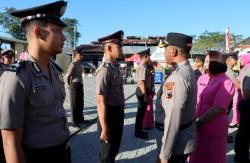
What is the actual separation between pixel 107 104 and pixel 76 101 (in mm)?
4956

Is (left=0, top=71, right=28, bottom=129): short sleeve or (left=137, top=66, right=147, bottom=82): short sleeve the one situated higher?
(left=0, top=71, right=28, bottom=129): short sleeve

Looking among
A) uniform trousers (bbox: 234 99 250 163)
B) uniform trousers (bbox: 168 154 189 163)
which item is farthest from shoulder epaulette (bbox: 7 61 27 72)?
uniform trousers (bbox: 234 99 250 163)

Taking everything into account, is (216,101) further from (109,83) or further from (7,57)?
(7,57)

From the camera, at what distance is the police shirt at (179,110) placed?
3.16 m

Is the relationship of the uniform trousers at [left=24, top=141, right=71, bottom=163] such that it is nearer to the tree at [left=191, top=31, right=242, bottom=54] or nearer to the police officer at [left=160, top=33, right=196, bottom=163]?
the police officer at [left=160, top=33, right=196, bottom=163]

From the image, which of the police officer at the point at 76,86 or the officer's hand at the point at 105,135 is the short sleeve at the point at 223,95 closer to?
the officer's hand at the point at 105,135

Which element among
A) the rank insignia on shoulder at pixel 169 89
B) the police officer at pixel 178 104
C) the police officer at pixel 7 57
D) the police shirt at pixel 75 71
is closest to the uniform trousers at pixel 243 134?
the police officer at pixel 178 104

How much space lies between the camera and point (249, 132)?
5586 mm

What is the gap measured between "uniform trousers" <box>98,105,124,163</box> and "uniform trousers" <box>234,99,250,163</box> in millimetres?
1991

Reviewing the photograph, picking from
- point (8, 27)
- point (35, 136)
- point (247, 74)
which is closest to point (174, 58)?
point (35, 136)

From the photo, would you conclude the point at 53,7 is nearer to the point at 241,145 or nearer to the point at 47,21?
the point at 47,21

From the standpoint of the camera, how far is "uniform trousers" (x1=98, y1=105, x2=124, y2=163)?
450cm

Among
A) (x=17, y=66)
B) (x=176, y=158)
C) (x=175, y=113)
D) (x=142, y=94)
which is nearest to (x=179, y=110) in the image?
(x=175, y=113)

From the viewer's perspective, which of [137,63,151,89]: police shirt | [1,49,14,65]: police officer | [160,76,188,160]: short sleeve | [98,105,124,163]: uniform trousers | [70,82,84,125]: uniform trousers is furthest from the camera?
[70,82,84,125]: uniform trousers
